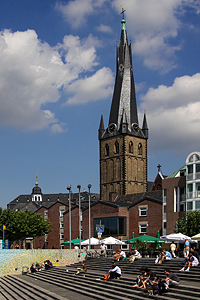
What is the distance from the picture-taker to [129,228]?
6191 cm

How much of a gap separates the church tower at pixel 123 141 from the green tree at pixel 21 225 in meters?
35.4

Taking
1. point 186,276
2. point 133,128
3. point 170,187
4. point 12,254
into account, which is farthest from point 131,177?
point 186,276

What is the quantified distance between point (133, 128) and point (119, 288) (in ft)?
278

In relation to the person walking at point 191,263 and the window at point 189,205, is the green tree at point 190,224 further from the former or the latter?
the person walking at point 191,263

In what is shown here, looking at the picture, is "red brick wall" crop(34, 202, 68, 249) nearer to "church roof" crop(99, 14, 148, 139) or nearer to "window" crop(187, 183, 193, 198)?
"window" crop(187, 183, 193, 198)

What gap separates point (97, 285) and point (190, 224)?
23487 mm

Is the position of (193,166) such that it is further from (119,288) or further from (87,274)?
(119,288)

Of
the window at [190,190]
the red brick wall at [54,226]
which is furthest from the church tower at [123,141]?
the window at [190,190]

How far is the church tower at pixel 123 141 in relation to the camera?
103 meters

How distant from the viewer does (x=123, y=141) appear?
342 ft

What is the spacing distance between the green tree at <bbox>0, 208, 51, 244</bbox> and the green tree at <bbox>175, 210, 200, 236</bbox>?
26.9 meters

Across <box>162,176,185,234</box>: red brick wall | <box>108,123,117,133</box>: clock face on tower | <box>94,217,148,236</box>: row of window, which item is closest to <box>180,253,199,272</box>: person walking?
<box>162,176,185,234</box>: red brick wall

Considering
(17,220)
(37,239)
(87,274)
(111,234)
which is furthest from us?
(37,239)

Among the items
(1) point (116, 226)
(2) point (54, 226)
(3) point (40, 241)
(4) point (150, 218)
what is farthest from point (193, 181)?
(3) point (40, 241)
